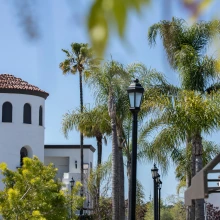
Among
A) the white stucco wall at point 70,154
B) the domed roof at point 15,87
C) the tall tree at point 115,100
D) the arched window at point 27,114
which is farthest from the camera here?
the white stucco wall at point 70,154

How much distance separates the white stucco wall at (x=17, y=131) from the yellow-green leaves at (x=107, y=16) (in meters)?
42.0

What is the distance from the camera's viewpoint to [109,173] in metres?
34.8

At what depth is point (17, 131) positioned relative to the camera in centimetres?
4388

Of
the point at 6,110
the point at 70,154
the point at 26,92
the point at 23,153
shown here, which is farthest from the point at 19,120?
the point at 70,154

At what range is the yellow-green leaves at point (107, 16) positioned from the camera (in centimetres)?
107

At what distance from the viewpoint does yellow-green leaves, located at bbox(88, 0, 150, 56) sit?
42.0 inches

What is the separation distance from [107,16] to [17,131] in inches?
1702

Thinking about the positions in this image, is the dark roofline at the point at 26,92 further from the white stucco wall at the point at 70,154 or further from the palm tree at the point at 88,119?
the palm tree at the point at 88,119

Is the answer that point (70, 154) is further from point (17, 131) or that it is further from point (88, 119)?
point (88, 119)

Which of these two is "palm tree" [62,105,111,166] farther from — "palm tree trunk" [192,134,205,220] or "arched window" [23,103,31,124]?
"arched window" [23,103,31,124]

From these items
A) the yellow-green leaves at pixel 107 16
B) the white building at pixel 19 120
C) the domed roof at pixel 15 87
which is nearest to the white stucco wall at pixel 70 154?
the white building at pixel 19 120

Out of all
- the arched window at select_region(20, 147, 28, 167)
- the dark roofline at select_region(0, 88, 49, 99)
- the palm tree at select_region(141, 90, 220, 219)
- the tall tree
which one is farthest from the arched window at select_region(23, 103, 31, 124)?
the palm tree at select_region(141, 90, 220, 219)

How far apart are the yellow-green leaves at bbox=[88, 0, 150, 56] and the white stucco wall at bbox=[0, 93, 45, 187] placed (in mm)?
41995

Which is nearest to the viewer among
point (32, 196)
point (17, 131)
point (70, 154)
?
point (32, 196)
